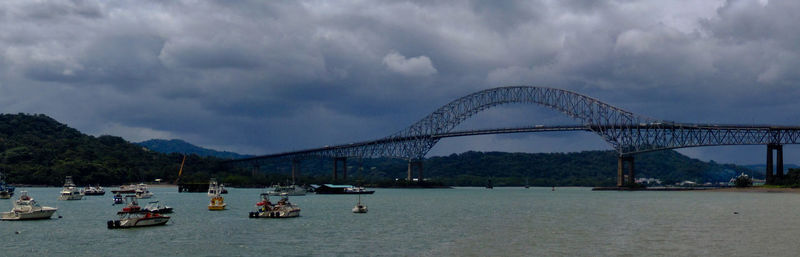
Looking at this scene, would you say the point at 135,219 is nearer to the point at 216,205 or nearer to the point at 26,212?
the point at 26,212

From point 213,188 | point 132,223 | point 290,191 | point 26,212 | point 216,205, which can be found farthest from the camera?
point 290,191

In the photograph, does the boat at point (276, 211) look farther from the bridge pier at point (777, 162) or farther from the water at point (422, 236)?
the bridge pier at point (777, 162)

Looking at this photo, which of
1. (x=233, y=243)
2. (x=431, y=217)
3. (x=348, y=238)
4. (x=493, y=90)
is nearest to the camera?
(x=233, y=243)

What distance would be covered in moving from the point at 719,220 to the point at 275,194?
93410 millimetres

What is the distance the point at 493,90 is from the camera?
18462 cm

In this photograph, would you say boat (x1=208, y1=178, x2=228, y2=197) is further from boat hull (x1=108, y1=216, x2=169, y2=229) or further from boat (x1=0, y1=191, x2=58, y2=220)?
boat hull (x1=108, y1=216, x2=169, y2=229)

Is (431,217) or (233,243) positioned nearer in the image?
(233,243)

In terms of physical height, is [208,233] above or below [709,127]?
below

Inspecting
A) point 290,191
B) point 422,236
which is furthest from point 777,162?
point 422,236

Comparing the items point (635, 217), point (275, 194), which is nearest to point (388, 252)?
point (635, 217)

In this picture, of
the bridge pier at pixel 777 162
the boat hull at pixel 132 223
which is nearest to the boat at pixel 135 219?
the boat hull at pixel 132 223

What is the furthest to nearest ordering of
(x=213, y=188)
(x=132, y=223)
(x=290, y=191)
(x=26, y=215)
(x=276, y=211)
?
(x=290, y=191)
(x=213, y=188)
(x=276, y=211)
(x=26, y=215)
(x=132, y=223)

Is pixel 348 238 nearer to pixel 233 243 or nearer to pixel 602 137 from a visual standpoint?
pixel 233 243

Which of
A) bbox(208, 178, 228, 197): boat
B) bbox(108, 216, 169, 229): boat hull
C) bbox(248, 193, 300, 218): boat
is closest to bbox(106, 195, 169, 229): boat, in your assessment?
bbox(108, 216, 169, 229): boat hull
